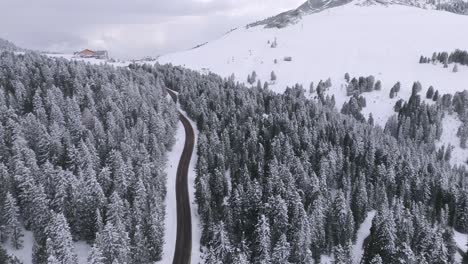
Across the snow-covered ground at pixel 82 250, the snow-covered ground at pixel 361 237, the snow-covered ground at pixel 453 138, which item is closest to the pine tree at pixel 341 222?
the snow-covered ground at pixel 361 237

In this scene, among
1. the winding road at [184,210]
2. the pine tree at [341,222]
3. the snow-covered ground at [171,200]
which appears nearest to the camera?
the winding road at [184,210]

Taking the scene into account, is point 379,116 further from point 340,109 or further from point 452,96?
point 452,96

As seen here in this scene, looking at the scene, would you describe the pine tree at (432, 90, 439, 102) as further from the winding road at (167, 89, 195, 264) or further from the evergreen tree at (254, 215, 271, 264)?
the evergreen tree at (254, 215, 271, 264)

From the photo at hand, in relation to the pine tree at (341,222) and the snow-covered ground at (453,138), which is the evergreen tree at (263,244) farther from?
the snow-covered ground at (453,138)

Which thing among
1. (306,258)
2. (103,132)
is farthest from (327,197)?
(103,132)

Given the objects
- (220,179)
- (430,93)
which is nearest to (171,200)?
(220,179)

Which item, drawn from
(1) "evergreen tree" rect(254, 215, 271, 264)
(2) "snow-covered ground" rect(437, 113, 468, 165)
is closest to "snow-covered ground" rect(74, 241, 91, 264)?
(1) "evergreen tree" rect(254, 215, 271, 264)
